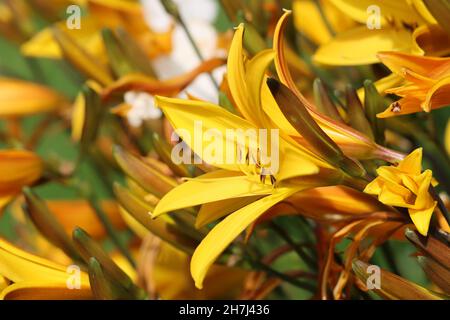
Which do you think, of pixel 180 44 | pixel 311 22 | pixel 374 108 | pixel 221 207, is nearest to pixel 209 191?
pixel 221 207

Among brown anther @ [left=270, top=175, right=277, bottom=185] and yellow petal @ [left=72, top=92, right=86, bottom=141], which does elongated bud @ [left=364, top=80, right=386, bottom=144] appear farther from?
yellow petal @ [left=72, top=92, right=86, bottom=141]

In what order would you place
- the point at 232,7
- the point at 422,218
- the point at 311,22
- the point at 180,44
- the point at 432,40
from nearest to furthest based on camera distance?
the point at 422,218 → the point at 432,40 → the point at 232,7 → the point at 311,22 → the point at 180,44

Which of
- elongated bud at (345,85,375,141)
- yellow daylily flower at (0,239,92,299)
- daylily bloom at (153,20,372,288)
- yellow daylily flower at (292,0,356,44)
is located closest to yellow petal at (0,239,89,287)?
yellow daylily flower at (0,239,92,299)

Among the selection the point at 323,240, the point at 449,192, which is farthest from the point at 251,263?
the point at 449,192

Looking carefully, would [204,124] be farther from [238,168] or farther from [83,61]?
[83,61]

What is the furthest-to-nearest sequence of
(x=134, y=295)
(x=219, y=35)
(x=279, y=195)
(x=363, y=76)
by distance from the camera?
(x=219, y=35) < (x=363, y=76) < (x=134, y=295) < (x=279, y=195)
